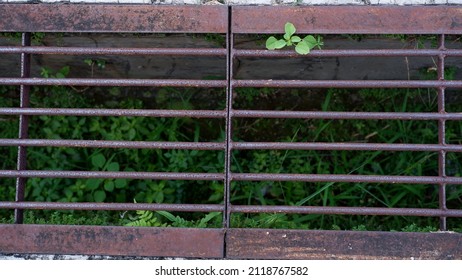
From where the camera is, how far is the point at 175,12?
2549mm

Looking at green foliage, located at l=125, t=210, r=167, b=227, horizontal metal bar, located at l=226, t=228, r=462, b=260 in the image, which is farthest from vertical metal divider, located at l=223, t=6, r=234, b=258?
green foliage, located at l=125, t=210, r=167, b=227

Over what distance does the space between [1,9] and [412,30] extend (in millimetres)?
1988

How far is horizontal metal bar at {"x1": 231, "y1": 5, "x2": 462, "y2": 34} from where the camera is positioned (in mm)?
2514

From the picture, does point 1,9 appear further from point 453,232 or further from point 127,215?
point 453,232

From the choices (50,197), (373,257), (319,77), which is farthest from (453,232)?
(50,197)

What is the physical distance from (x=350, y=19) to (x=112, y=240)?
5.08ft

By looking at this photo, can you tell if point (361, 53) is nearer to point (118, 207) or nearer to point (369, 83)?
point (369, 83)

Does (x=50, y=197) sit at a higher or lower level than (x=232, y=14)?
lower

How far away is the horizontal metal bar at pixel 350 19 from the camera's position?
2514 mm

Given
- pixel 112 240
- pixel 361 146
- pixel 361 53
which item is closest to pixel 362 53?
pixel 361 53

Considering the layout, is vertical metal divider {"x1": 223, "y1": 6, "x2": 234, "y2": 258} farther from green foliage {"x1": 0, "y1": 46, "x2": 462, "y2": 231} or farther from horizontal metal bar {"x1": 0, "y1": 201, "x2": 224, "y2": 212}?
green foliage {"x1": 0, "y1": 46, "x2": 462, "y2": 231}

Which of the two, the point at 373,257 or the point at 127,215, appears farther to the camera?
the point at 127,215

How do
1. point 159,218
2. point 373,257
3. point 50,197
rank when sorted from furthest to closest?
point 50,197, point 159,218, point 373,257

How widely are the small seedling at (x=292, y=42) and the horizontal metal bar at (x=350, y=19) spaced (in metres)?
0.04
